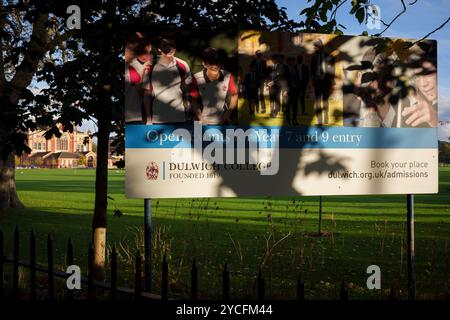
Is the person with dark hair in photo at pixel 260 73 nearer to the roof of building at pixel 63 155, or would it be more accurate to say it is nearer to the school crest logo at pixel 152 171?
the school crest logo at pixel 152 171

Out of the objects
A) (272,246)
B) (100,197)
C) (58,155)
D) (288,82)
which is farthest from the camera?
(58,155)

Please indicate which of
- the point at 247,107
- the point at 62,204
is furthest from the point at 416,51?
the point at 62,204

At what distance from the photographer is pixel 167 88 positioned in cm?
498

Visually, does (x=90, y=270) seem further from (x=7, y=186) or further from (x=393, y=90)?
(x=7, y=186)

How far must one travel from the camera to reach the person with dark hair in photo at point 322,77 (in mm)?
5438

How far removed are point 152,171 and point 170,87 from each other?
84cm

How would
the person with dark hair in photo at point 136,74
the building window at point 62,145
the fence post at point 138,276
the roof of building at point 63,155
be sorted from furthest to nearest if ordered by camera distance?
the building window at point 62,145 < the roof of building at point 63,155 < the person with dark hair in photo at point 136,74 < the fence post at point 138,276

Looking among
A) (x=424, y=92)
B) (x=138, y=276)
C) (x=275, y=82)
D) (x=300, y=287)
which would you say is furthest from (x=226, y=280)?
(x=424, y=92)

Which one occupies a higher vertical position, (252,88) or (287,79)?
(287,79)

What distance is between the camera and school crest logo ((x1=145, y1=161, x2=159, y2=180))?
4938mm

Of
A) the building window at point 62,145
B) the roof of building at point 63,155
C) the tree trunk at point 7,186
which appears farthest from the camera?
the building window at point 62,145

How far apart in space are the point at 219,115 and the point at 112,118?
5.05ft

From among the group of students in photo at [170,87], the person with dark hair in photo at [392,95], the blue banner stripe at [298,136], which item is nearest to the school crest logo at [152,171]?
the blue banner stripe at [298,136]

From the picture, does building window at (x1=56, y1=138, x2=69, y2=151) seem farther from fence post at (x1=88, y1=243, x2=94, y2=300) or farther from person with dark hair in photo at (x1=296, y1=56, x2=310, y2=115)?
fence post at (x1=88, y1=243, x2=94, y2=300)
